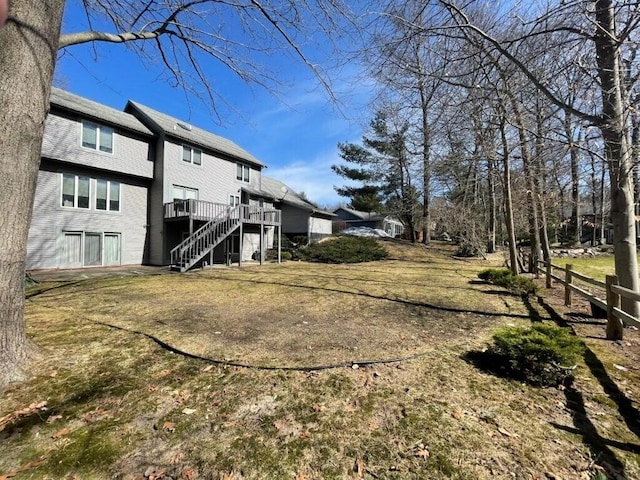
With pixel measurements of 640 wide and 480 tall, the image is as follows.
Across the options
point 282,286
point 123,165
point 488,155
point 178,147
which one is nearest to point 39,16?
point 282,286

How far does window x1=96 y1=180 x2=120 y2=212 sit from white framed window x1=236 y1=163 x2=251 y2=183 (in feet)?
24.8

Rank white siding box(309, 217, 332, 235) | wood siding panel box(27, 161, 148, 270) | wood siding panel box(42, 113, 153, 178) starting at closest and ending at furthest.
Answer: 1. wood siding panel box(27, 161, 148, 270)
2. wood siding panel box(42, 113, 153, 178)
3. white siding box(309, 217, 332, 235)

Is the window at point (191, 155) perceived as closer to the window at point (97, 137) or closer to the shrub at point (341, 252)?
the window at point (97, 137)

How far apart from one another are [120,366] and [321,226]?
2413 centimetres

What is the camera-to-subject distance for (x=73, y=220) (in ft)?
45.3

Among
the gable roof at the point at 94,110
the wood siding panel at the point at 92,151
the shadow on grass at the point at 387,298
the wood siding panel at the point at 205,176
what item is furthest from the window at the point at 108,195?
the shadow on grass at the point at 387,298

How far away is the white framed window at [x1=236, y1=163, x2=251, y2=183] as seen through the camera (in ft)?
70.2

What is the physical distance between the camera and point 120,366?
12.1 feet

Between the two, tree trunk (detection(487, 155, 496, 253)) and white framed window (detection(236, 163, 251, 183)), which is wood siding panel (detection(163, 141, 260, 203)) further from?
tree trunk (detection(487, 155, 496, 253))

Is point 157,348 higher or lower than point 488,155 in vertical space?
lower

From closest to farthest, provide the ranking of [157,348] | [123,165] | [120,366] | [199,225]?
[120,366]
[157,348]
[123,165]
[199,225]

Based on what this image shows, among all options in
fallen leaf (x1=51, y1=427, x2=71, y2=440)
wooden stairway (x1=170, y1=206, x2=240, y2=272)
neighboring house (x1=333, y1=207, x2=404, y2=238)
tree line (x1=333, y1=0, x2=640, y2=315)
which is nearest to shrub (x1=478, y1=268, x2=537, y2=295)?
tree line (x1=333, y1=0, x2=640, y2=315)

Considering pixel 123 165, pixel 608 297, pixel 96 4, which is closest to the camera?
pixel 608 297

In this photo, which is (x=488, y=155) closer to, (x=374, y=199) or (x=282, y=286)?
(x=282, y=286)
